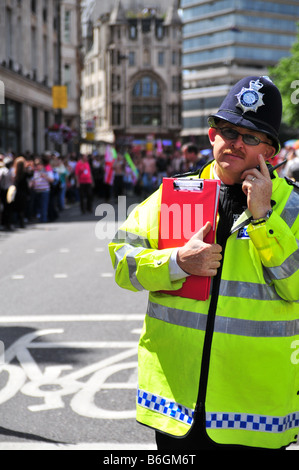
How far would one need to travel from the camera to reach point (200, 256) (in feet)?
7.90

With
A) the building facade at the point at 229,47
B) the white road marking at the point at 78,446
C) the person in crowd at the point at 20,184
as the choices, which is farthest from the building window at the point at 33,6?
the building facade at the point at 229,47

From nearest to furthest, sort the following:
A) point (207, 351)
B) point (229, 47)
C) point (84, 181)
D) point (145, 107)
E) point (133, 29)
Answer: point (207, 351), point (84, 181), point (229, 47), point (145, 107), point (133, 29)

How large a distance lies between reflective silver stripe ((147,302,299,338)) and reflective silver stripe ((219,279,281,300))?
82 millimetres

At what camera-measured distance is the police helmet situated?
97.3 inches

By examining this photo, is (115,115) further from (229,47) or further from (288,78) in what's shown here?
(288,78)

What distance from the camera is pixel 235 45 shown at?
11594cm

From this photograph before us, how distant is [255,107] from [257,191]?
290 millimetres

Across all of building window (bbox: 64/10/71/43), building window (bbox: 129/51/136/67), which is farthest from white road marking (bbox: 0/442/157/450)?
building window (bbox: 129/51/136/67)

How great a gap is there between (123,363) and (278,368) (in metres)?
3.55

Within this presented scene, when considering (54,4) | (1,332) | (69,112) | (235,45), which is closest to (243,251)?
(1,332)

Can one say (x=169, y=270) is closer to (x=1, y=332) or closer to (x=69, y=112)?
(x=1, y=332)

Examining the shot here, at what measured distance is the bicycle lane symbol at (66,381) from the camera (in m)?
4.90

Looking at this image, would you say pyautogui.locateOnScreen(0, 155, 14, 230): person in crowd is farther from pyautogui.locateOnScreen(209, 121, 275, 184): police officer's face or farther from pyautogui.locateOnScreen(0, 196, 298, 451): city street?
pyautogui.locateOnScreen(209, 121, 275, 184): police officer's face

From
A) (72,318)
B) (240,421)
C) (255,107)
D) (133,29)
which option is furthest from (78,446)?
(133,29)
